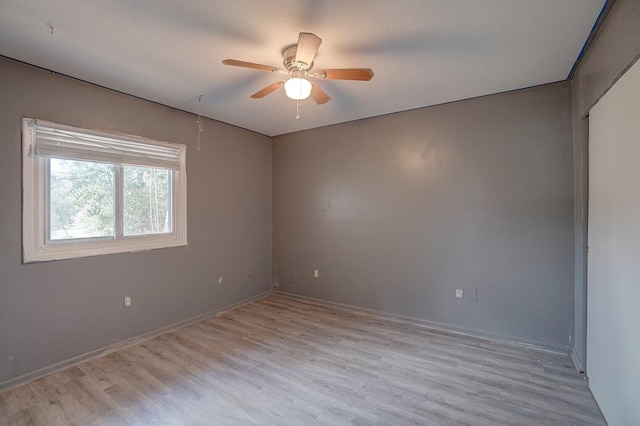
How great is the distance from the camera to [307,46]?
176 cm

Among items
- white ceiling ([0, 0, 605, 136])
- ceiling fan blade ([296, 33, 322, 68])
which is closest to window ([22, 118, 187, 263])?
white ceiling ([0, 0, 605, 136])

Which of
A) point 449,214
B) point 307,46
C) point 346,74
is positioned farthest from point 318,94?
point 449,214

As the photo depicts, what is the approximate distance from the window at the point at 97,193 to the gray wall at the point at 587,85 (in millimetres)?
3735

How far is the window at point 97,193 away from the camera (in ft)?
7.70

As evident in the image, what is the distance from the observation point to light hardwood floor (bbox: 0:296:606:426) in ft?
6.18

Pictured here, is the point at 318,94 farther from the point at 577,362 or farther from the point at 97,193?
the point at 577,362

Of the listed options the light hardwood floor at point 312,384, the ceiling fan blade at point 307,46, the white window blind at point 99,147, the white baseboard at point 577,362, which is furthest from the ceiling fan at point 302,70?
the white baseboard at point 577,362

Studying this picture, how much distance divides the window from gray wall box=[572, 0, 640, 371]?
374 centimetres

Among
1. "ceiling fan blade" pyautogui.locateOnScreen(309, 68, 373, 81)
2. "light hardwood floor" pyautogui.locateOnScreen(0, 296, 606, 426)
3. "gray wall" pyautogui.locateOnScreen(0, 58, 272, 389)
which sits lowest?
"light hardwood floor" pyautogui.locateOnScreen(0, 296, 606, 426)

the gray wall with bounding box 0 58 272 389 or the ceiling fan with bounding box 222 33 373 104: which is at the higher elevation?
the ceiling fan with bounding box 222 33 373 104

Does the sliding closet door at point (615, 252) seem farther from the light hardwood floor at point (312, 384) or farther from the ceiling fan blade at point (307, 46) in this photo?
the ceiling fan blade at point (307, 46)

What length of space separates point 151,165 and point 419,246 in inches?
124

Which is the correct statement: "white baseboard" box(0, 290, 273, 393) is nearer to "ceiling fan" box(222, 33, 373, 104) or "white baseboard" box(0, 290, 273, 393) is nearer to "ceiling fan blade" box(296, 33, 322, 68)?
"ceiling fan" box(222, 33, 373, 104)

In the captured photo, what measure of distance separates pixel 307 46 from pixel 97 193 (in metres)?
2.43
